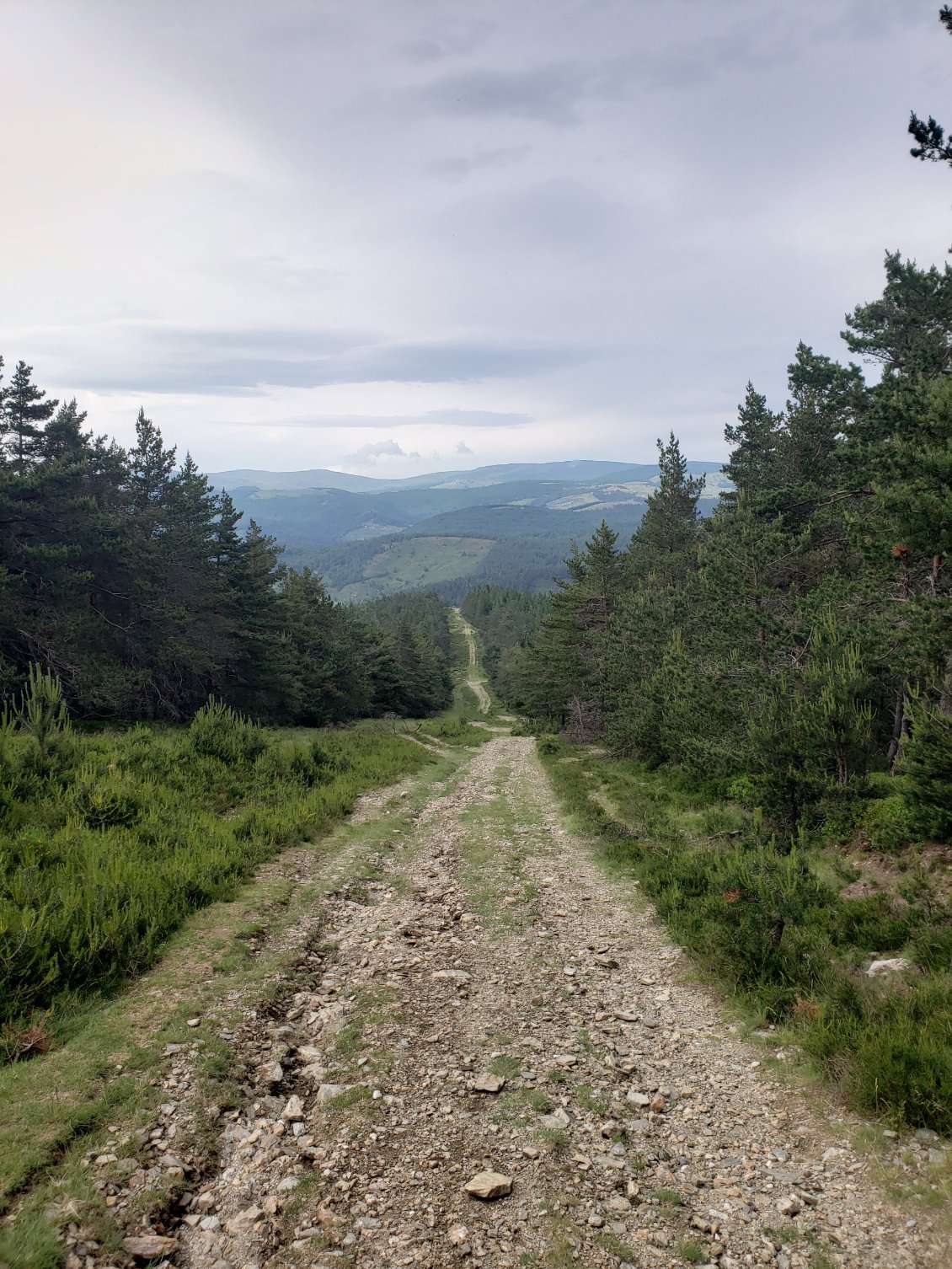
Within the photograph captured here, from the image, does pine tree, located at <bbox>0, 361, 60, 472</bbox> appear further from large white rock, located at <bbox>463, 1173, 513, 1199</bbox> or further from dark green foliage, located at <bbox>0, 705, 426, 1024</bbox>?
large white rock, located at <bbox>463, 1173, 513, 1199</bbox>

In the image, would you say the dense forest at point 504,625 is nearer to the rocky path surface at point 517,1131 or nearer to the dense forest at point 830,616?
the dense forest at point 830,616

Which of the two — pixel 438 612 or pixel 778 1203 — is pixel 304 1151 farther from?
pixel 438 612

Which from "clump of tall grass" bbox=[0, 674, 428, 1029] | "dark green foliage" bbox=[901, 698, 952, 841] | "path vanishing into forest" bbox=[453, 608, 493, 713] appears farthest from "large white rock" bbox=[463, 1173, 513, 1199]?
"path vanishing into forest" bbox=[453, 608, 493, 713]

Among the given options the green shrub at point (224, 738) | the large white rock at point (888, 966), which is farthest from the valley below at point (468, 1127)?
the green shrub at point (224, 738)

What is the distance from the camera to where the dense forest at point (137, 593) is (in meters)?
25.9

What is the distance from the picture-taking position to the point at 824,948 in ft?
24.6

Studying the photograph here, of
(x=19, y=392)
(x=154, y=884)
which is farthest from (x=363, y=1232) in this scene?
(x=19, y=392)

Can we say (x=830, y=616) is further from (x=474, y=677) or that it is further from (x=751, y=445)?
(x=474, y=677)

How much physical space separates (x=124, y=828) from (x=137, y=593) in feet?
76.2

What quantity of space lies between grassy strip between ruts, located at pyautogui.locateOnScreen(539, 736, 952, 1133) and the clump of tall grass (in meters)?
7.65

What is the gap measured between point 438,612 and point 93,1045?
532 feet

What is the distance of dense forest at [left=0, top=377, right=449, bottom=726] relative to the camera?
85.1 feet

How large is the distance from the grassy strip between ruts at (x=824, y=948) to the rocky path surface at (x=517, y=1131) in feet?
1.79

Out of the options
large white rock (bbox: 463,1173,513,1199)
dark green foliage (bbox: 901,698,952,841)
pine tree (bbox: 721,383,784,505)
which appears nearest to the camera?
large white rock (bbox: 463,1173,513,1199)
